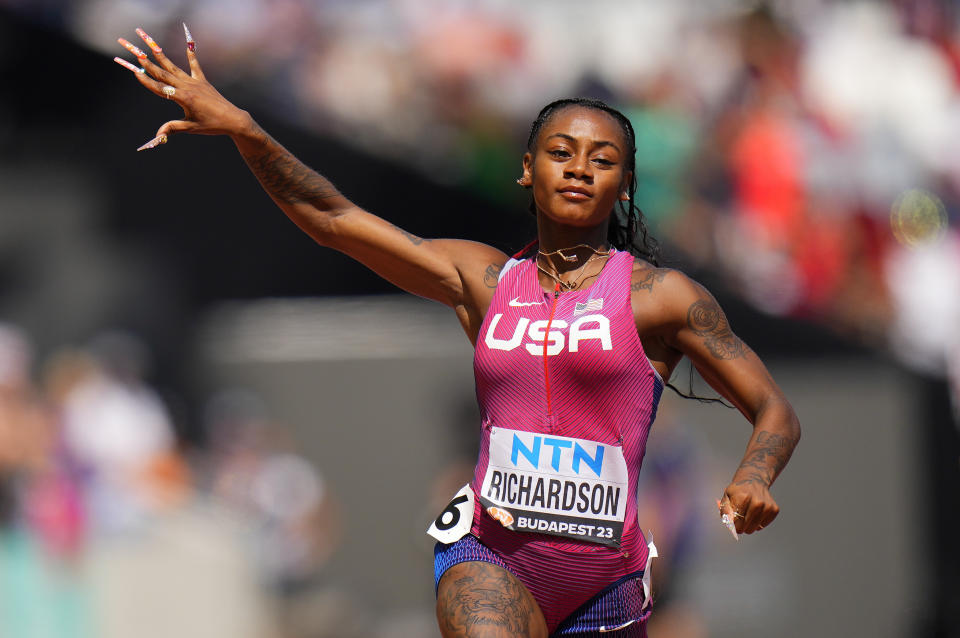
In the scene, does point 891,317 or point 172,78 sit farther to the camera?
point 891,317

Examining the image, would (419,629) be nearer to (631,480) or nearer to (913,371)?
(913,371)

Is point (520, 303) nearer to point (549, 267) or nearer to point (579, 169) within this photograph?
point (549, 267)

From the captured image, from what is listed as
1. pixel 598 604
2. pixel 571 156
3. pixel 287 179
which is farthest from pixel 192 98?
pixel 598 604

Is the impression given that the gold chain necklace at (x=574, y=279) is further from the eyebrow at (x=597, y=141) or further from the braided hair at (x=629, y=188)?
the eyebrow at (x=597, y=141)

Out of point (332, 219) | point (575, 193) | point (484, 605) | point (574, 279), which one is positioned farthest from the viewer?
point (332, 219)

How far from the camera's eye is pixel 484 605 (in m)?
3.66

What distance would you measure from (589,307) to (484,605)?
0.92 meters

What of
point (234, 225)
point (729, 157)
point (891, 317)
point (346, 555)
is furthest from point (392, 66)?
point (891, 317)

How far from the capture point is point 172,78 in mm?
4137

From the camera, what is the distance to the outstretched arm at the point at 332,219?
4.13m

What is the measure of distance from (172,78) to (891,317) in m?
9.33

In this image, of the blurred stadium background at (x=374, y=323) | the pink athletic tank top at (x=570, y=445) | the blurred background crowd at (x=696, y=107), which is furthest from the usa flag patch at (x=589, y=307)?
the blurred background crowd at (x=696, y=107)

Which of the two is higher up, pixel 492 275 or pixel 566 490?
pixel 492 275

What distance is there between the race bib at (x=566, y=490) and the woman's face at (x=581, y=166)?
2.24ft
